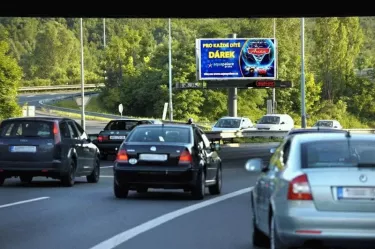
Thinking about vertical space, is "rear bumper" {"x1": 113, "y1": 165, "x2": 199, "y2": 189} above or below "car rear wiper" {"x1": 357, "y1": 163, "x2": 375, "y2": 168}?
below

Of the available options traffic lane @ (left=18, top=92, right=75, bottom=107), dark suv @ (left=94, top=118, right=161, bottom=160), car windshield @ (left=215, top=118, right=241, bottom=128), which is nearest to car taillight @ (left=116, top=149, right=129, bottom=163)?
dark suv @ (left=94, top=118, right=161, bottom=160)

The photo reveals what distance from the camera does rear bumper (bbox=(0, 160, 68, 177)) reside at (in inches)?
941

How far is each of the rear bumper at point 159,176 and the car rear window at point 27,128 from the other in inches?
167

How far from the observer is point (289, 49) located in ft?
382

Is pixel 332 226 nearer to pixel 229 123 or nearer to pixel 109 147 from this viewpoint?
pixel 109 147

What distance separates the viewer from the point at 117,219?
54.4ft

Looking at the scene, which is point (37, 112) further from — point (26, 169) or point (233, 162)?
point (26, 169)

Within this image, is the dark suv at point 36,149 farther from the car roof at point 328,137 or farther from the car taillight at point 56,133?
the car roof at point 328,137

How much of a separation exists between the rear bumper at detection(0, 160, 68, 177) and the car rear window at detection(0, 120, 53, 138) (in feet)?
2.11

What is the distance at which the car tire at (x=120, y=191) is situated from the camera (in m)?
20.7

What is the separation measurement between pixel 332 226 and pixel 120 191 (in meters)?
10.5

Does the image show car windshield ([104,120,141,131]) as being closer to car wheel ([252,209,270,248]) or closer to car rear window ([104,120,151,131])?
car rear window ([104,120,151,131])
